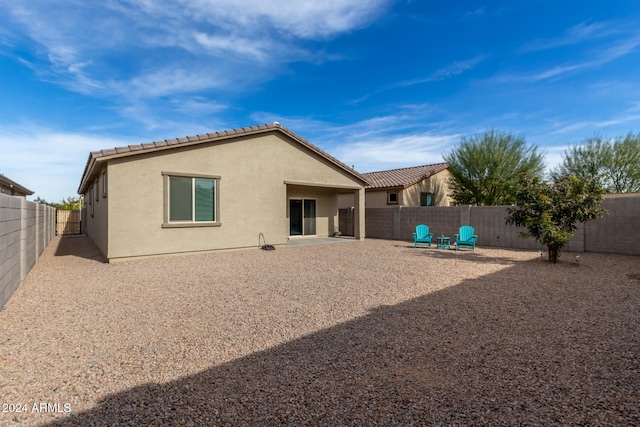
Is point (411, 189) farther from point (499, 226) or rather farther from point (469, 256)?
point (469, 256)

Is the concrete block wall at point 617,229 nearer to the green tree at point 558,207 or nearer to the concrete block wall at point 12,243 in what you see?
the green tree at point 558,207

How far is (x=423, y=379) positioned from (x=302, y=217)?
47.4 ft

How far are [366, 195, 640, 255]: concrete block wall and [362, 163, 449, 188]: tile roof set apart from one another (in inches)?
120

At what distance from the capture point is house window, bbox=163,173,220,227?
10.8m

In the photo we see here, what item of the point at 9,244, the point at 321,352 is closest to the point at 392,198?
the point at 321,352

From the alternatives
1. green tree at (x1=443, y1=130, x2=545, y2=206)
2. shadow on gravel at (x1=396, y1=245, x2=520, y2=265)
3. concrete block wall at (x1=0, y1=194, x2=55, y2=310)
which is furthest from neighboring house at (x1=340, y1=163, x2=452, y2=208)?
concrete block wall at (x1=0, y1=194, x2=55, y2=310)

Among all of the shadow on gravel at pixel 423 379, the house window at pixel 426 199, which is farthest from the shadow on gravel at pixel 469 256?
the house window at pixel 426 199

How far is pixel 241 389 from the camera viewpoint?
284 centimetres

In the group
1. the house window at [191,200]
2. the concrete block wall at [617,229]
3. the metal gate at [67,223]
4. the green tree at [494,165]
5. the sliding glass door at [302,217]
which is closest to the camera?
the house window at [191,200]

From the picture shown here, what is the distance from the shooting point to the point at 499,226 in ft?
47.4

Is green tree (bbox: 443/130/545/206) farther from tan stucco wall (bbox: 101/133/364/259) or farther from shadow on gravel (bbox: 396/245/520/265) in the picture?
tan stucco wall (bbox: 101/133/364/259)

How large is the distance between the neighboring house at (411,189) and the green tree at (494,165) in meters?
2.60

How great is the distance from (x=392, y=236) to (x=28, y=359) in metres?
16.6

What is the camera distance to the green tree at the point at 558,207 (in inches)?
373
